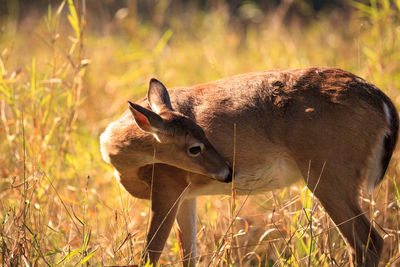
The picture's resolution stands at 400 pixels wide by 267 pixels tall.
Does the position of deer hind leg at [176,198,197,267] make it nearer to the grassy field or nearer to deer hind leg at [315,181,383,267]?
the grassy field

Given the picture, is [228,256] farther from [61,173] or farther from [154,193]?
[61,173]

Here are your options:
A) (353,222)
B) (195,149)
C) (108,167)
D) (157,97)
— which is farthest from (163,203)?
(108,167)

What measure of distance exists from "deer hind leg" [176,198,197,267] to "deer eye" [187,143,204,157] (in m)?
0.66

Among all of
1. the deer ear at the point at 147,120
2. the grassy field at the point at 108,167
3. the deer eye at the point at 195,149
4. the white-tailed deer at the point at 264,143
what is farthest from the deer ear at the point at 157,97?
the grassy field at the point at 108,167

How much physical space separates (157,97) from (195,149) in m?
0.48

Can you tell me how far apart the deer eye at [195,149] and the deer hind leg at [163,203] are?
9.3 inches

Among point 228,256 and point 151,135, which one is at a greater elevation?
point 151,135

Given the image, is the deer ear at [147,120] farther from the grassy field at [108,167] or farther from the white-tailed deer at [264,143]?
the grassy field at [108,167]

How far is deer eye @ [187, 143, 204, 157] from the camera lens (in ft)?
12.1

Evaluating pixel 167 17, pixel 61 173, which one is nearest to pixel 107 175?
pixel 61 173

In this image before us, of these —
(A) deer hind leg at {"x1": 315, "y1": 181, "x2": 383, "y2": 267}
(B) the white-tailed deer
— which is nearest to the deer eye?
(B) the white-tailed deer

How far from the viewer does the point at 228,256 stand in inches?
133

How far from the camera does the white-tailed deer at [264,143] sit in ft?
12.0

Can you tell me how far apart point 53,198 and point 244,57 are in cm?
559
